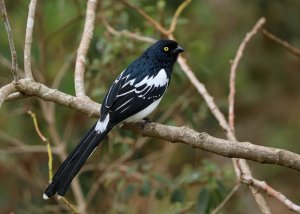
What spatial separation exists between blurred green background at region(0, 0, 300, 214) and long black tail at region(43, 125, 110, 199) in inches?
44.6

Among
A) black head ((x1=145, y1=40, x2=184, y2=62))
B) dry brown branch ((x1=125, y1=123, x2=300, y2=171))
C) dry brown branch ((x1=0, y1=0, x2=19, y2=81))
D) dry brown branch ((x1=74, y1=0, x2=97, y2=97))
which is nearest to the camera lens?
dry brown branch ((x1=125, y1=123, x2=300, y2=171))

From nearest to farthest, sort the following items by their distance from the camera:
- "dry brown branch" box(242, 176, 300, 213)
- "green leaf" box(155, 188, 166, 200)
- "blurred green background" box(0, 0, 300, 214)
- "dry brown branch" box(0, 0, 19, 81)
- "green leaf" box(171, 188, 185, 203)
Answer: "dry brown branch" box(242, 176, 300, 213) → "dry brown branch" box(0, 0, 19, 81) → "green leaf" box(171, 188, 185, 203) → "green leaf" box(155, 188, 166, 200) → "blurred green background" box(0, 0, 300, 214)

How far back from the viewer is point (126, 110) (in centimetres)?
441

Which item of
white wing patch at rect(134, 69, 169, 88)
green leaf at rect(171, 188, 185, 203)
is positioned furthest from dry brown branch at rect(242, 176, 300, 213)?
green leaf at rect(171, 188, 185, 203)

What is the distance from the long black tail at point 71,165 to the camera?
12.7ft

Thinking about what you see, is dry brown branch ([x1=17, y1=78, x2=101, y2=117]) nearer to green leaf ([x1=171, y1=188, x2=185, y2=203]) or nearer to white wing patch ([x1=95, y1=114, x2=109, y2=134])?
white wing patch ([x1=95, y1=114, x2=109, y2=134])

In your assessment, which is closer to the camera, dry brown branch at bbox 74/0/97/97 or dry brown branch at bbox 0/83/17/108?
dry brown branch at bbox 0/83/17/108

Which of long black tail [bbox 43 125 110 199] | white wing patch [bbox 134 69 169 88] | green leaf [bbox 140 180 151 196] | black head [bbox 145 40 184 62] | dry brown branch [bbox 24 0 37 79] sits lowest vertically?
long black tail [bbox 43 125 110 199]

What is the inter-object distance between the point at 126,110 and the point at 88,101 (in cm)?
45

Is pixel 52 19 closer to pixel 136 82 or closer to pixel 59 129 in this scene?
pixel 59 129

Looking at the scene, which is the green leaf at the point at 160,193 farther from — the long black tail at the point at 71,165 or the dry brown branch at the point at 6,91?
the dry brown branch at the point at 6,91

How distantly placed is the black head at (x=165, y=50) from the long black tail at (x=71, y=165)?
1.10 m

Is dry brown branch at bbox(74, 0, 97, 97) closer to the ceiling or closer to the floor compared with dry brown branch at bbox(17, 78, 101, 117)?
closer to the ceiling

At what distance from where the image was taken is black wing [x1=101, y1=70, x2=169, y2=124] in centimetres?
435
